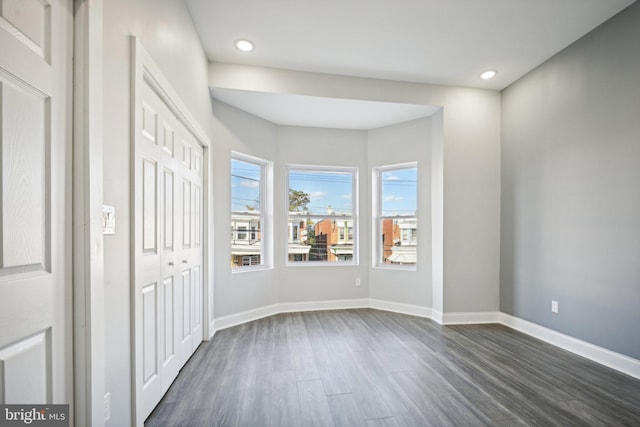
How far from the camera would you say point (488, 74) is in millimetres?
3244

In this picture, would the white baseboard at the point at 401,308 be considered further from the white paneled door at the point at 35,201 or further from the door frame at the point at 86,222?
the white paneled door at the point at 35,201

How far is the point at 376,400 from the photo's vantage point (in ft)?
6.23

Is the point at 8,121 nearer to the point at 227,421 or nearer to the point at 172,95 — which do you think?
the point at 172,95

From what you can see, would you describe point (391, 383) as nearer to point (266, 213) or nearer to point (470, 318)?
point (470, 318)

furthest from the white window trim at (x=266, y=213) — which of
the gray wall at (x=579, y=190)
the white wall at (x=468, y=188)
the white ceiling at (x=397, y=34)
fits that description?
the gray wall at (x=579, y=190)

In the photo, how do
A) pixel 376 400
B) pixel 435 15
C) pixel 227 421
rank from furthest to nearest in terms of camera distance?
pixel 435 15, pixel 376 400, pixel 227 421

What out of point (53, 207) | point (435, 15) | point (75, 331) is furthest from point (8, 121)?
point (435, 15)

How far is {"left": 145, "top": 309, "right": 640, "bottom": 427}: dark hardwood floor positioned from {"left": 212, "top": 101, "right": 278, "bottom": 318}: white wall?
0.45m

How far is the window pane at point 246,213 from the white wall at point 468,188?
195cm

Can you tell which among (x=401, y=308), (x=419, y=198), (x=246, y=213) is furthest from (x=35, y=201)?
(x=401, y=308)

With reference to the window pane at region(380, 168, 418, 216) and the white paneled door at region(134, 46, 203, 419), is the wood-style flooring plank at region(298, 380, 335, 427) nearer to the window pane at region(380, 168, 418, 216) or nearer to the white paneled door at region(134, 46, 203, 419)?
the white paneled door at region(134, 46, 203, 419)

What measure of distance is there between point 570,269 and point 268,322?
323 centimetres

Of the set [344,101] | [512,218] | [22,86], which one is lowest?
[512,218]

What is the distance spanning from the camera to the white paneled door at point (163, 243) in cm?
158
